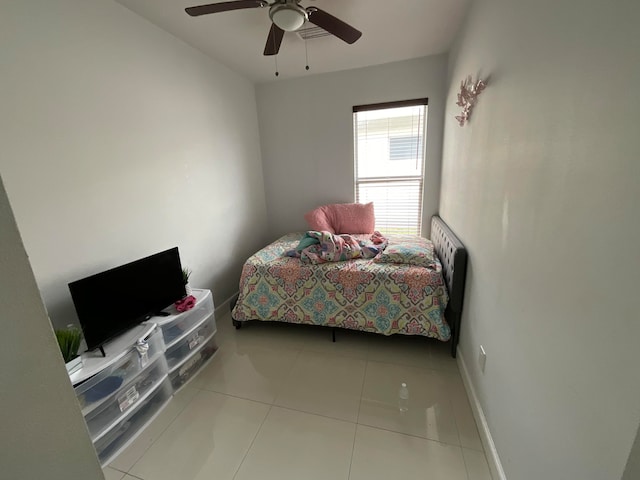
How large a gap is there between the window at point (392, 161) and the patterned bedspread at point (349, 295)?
1.31 m

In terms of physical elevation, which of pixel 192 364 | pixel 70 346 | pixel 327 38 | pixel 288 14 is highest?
pixel 327 38

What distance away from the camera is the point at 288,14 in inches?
63.0

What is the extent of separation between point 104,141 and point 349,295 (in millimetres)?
2056

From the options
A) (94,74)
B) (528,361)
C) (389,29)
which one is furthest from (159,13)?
(528,361)

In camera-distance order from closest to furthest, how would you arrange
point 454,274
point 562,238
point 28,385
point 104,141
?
point 28,385 < point 562,238 < point 104,141 < point 454,274

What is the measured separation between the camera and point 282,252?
8.92ft

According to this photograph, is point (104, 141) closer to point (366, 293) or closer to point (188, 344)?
point (188, 344)

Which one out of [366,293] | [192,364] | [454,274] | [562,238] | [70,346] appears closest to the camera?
[562,238]

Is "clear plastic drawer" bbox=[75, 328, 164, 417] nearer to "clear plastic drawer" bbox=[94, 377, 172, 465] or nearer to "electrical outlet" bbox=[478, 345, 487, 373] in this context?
"clear plastic drawer" bbox=[94, 377, 172, 465]

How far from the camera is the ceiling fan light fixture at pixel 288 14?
1572mm

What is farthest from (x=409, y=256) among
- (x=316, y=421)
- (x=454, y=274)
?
(x=316, y=421)

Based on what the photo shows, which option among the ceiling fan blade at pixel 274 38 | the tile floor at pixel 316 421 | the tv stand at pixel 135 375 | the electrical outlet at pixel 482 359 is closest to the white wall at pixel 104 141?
the tv stand at pixel 135 375

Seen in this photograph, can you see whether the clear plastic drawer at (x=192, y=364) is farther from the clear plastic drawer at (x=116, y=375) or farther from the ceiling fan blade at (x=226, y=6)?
the ceiling fan blade at (x=226, y=6)

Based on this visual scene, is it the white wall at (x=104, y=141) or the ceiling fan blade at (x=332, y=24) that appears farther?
the ceiling fan blade at (x=332, y=24)
